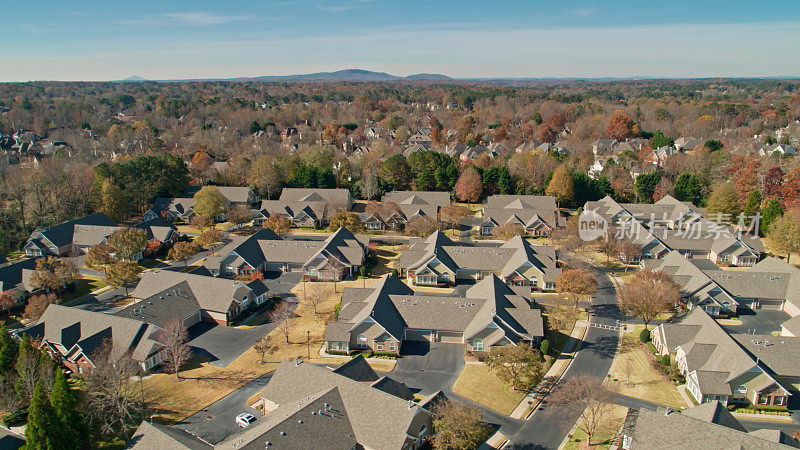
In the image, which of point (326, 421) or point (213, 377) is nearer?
point (326, 421)

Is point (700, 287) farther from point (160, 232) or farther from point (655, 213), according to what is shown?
point (160, 232)

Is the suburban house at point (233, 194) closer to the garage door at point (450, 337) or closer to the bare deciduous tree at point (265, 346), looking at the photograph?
the bare deciduous tree at point (265, 346)

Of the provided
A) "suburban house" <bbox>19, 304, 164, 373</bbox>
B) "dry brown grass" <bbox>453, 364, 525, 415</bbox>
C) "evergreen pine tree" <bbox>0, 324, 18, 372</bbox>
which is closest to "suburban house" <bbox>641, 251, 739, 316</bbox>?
"dry brown grass" <bbox>453, 364, 525, 415</bbox>

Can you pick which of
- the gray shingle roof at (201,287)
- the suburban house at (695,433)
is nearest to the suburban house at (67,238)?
Answer: the gray shingle roof at (201,287)

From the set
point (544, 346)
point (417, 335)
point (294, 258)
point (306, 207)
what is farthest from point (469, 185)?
point (544, 346)

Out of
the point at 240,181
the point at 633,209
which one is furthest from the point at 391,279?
the point at 240,181

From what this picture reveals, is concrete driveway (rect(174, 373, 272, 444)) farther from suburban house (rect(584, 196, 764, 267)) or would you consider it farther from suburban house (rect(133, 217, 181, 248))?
suburban house (rect(584, 196, 764, 267))

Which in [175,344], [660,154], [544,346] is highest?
[660,154]

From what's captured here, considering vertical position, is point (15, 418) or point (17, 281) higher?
point (17, 281)
